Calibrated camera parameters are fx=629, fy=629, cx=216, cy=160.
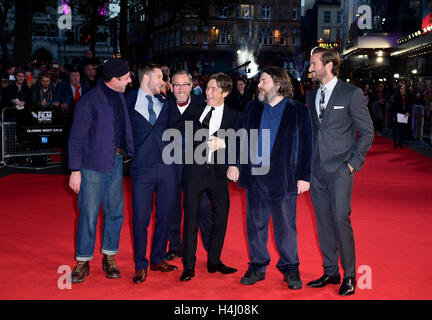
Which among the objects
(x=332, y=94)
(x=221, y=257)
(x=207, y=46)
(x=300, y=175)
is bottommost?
(x=221, y=257)

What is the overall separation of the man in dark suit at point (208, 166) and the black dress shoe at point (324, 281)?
0.87 m

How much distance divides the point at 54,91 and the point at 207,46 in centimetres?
8588

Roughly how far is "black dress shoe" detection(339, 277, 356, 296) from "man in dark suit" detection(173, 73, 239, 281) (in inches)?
46.5

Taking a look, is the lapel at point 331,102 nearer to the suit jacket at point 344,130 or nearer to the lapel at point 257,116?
the suit jacket at point 344,130

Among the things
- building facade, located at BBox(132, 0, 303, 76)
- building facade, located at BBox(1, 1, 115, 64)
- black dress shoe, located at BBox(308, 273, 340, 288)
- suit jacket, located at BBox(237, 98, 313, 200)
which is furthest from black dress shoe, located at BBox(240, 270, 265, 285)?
building facade, located at BBox(1, 1, 115, 64)

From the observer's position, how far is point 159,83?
5984 mm

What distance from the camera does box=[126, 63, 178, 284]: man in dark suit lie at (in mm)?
5945

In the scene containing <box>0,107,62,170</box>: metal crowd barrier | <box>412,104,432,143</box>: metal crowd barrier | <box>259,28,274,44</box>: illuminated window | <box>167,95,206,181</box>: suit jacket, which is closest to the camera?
<box>167,95,206,181</box>: suit jacket

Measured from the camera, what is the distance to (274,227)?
5.84 meters

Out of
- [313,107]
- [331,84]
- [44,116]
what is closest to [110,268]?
[313,107]

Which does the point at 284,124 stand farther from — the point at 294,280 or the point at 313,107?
the point at 294,280

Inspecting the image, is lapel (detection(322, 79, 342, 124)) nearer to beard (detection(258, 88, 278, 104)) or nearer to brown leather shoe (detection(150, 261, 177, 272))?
beard (detection(258, 88, 278, 104))
